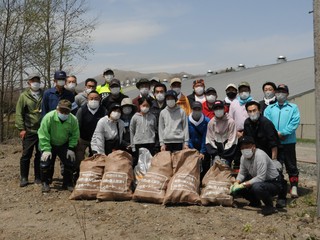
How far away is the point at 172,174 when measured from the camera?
5.84 meters

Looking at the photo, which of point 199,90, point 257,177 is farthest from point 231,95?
point 257,177

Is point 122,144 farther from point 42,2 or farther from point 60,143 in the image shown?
point 42,2

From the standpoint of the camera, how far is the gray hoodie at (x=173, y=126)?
20.2 ft

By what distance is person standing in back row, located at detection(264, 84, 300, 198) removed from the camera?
627cm

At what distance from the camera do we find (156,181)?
18.6ft

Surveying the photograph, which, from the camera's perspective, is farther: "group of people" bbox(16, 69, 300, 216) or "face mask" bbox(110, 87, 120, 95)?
"face mask" bbox(110, 87, 120, 95)

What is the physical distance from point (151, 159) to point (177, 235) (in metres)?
1.85

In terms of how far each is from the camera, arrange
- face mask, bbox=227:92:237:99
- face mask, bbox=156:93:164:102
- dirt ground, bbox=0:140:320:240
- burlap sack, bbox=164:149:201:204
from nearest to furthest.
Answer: dirt ground, bbox=0:140:320:240, burlap sack, bbox=164:149:201:204, face mask, bbox=156:93:164:102, face mask, bbox=227:92:237:99

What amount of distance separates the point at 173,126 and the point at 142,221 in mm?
1730

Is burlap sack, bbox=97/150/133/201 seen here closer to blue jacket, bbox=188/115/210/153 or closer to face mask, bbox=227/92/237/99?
blue jacket, bbox=188/115/210/153

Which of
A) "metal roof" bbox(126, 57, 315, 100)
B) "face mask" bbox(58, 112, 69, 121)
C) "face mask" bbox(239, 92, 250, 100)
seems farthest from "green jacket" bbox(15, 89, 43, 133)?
"metal roof" bbox(126, 57, 315, 100)

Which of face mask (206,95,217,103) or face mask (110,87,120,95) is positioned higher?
face mask (110,87,120,95)

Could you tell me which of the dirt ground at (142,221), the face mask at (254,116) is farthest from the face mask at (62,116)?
the face mask at (254,116)

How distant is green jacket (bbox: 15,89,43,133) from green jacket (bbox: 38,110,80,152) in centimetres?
54
